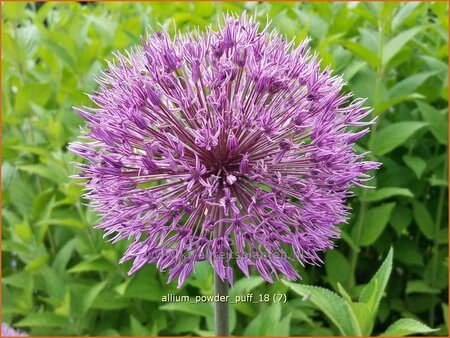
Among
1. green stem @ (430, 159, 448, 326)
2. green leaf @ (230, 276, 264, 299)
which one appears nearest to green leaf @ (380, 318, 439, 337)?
green leaf @ (230, 276, 264, 299)

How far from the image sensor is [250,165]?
1.28 metres

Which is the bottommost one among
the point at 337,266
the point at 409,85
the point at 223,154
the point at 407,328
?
the point at 407,328

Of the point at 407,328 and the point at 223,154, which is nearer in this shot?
the point at 407,328

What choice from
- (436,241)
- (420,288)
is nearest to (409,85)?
(436,241)

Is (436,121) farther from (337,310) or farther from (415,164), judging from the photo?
(337,310)

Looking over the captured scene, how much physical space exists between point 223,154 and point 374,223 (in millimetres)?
1133

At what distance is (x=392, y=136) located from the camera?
2141 millimetres

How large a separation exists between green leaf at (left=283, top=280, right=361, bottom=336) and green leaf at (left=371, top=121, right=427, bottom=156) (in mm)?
1023

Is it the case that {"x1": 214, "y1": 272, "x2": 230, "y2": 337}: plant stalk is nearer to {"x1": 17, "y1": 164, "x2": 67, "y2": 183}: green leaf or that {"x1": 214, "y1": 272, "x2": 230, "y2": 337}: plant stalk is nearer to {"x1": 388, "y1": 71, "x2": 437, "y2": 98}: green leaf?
{"x1": 17, "y1": 164, "x2": 67, "y2": 183}: green leaf

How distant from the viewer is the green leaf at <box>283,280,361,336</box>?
3.76 ft

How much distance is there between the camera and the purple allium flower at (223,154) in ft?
→ 4.06

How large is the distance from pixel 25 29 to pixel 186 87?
177 centimetres

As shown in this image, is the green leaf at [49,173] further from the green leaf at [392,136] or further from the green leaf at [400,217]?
the green leaf at [400,217]

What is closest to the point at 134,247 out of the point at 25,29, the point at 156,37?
the point at 156,37
